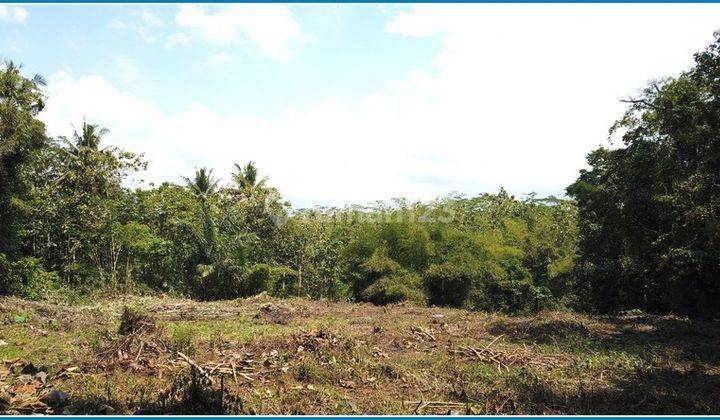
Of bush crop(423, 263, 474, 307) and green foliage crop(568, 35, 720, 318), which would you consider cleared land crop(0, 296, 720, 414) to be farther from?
bush crop(423, 263, 474, 307)

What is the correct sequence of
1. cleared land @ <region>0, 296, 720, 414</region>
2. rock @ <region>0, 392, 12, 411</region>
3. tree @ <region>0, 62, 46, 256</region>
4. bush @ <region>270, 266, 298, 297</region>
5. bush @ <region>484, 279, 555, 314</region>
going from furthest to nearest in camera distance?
bush @ <region>484, 279, 555, 314</region> < bush @ <region>270, 266, 298, 297</region> < tree @ <region>0, 62, 46, 256</region> < cleared land @ <region>0, 296, 720, 414</region> < rock @ <region>0, 392, 12, 411</region>

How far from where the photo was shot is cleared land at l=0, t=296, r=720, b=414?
621 centimetres

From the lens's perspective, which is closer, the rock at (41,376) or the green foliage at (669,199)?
the rock at (41,376)

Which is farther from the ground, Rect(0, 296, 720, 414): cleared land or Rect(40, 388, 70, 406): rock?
Rect(40, 388, 70, 406): rock

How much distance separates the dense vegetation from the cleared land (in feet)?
9.74

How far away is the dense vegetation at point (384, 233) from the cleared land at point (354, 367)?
117 inches

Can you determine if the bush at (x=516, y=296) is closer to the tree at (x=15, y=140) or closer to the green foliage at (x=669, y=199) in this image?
the green foliage at (x=669, y=199)

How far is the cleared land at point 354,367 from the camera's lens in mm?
6207

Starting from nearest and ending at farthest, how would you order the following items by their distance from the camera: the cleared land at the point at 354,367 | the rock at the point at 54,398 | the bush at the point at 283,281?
the rock at the point at 54,398 < the cleared land at the point at 354,367 < the bush at the point at 283,281

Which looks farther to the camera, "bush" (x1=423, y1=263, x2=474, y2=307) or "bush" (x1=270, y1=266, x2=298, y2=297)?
"bush" (x1=270, y1=266, x2=298, y2=297)

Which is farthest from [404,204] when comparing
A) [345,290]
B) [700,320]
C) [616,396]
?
[616,396]

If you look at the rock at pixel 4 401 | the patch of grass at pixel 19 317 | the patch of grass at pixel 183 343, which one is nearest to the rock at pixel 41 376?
the rock at pixel 4 401

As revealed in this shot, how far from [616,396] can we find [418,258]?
40.9 ft

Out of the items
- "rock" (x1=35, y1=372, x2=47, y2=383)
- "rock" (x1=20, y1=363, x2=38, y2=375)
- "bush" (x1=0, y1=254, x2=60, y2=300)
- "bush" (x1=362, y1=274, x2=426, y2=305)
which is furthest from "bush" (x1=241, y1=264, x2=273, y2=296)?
"rock" (x1=35, y1=372, x2=47, y2=383)
